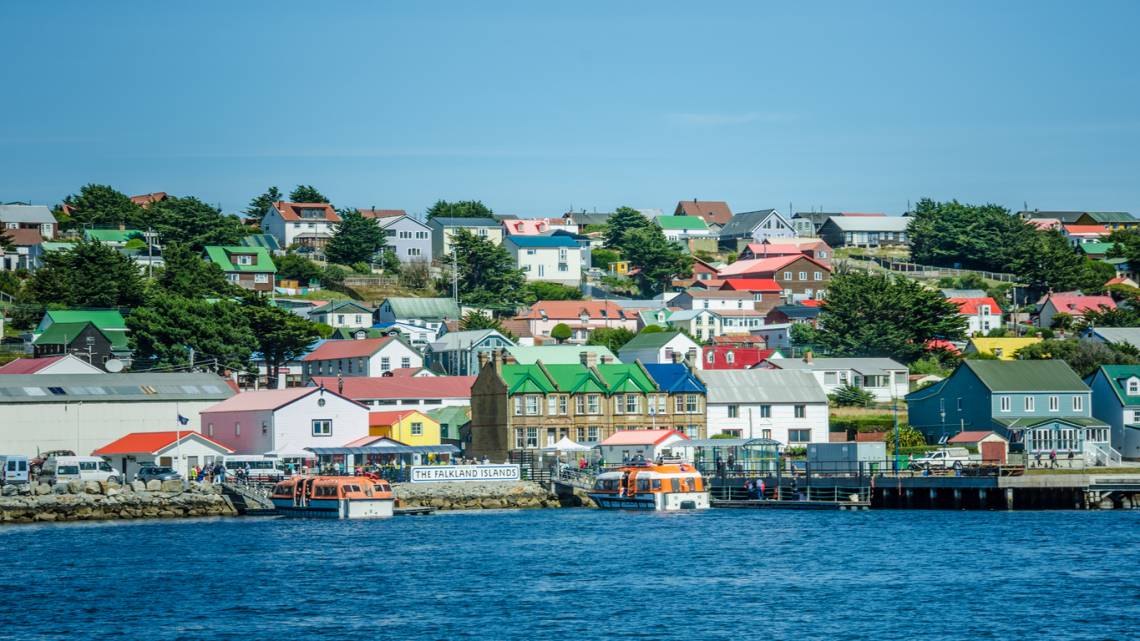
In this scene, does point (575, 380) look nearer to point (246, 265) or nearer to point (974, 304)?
point (974, 304)

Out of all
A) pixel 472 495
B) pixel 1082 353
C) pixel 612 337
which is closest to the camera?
pixel 472 495

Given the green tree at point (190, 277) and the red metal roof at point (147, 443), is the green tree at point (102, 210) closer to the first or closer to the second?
the green tree at point (190, 277)

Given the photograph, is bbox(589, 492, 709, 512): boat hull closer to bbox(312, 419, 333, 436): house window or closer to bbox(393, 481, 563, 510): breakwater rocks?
bbox(393, 481, 563, 510): breakwater rocks

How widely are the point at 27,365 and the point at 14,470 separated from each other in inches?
926

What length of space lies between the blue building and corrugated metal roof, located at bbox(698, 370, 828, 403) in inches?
351

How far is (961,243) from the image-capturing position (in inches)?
7451

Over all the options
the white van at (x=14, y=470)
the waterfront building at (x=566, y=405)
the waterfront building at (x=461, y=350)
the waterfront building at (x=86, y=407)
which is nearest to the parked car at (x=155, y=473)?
the white van at (x=14, y=470)

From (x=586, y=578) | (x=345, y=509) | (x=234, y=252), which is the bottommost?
(x=586, y=578)

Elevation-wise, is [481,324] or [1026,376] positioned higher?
[481,324]

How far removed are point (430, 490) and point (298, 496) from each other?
8.59 meters

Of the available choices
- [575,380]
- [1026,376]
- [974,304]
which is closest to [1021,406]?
[1026,376]

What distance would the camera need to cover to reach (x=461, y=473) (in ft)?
298

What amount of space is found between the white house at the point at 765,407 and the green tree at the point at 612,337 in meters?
31.7

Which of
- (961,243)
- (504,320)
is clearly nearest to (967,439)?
(504,320)
